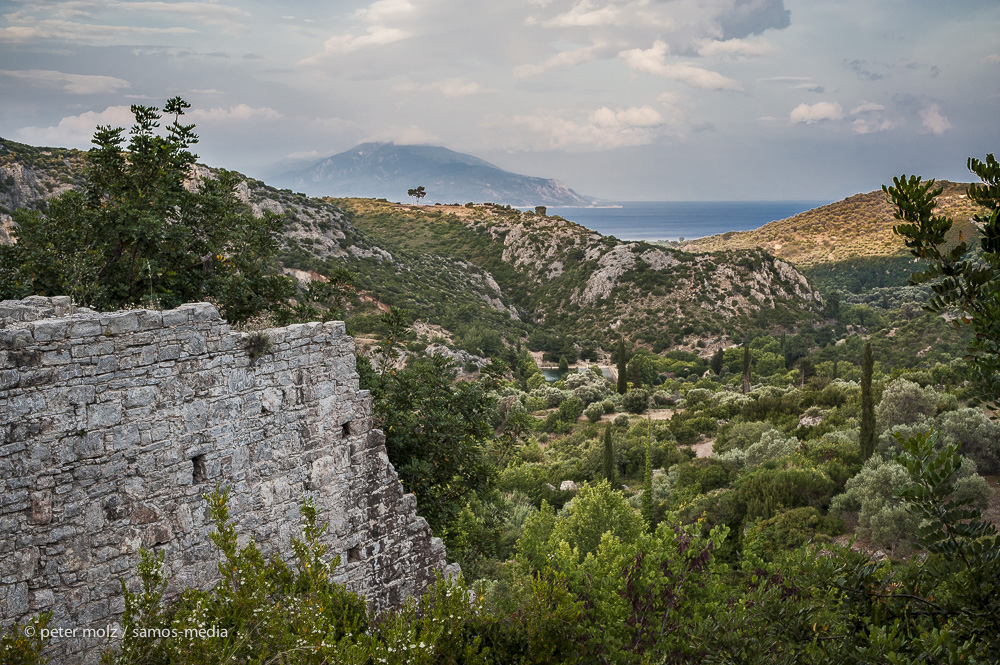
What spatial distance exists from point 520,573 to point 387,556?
4663 mm

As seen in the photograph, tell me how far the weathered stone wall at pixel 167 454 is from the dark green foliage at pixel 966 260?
4.94m

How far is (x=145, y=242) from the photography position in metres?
7.73

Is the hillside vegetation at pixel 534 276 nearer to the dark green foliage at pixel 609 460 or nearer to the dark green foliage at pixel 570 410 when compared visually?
the dark green foliage at pixel 570 410

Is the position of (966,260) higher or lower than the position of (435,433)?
higher

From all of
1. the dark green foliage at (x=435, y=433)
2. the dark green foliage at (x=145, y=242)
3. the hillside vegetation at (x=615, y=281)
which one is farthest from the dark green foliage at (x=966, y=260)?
the hillside vegetation at (x=615, y=281)

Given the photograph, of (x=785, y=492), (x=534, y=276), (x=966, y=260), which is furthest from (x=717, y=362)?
(x=966, y=260)

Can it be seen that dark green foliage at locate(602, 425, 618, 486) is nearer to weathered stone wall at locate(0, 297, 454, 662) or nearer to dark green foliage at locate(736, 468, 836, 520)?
dark green foliage at locate(736, 468, 836, 520)

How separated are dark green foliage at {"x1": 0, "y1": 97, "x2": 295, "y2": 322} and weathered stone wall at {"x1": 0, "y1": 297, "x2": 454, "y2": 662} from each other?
156 cm

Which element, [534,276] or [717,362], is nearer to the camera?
[717,362]

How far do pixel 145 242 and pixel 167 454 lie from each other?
157 inches

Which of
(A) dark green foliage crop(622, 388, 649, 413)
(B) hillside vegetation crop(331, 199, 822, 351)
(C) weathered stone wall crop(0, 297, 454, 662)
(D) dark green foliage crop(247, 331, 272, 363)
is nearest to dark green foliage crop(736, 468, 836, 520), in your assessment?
(C) weathered stone wall crop(0, 297, 454, 662)

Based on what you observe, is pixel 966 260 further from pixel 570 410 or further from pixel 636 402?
pixel 636 402

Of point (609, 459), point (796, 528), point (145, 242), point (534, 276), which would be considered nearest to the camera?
point (145, 242)

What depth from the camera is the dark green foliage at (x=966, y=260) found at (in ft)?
10.7
